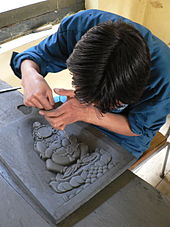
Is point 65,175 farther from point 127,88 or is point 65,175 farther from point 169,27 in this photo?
point 169,27

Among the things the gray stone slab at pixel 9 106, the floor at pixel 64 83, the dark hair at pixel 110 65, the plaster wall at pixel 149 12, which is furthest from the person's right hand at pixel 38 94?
the plaster wall at pixel 149 12

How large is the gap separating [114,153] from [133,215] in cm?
20

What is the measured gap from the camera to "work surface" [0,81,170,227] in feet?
2.08

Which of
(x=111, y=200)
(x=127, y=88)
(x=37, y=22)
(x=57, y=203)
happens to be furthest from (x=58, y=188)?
(x=37, y=22)

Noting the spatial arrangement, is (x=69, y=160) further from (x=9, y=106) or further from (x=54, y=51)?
(x=54, y=51)

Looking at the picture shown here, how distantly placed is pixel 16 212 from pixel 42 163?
0.52ft

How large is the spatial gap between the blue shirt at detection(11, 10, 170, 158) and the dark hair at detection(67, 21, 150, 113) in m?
0.18

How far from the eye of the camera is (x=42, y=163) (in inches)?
29.2

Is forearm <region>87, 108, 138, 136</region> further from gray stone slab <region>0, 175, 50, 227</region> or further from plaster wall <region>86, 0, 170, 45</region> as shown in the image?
plaster wall <region>86, 0, 170, 45</region>

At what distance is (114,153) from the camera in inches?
30.3

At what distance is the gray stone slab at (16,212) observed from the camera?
621 mm

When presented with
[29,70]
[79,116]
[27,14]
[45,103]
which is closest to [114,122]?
[79,116]

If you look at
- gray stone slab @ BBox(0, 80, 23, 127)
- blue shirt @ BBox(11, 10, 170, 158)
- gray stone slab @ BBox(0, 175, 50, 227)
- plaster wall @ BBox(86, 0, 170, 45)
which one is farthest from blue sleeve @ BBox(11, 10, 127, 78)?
plaster wall @ BBox(86, 0, 170, 45)

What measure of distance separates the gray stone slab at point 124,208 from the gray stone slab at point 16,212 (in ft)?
0.23
